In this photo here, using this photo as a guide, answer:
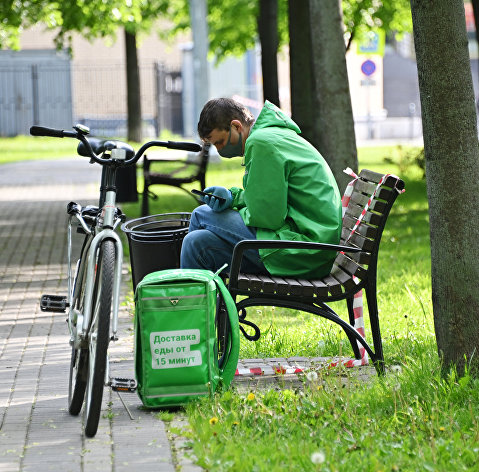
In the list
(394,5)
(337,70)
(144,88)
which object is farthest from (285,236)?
(144,88)

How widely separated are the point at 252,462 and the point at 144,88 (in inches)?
1710

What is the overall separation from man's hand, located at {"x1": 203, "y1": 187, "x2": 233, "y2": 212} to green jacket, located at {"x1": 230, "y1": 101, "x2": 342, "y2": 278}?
10 cm

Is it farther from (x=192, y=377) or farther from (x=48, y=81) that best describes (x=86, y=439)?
(x=48, y=81)

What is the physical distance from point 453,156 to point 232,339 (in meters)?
1.30

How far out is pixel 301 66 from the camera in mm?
14172

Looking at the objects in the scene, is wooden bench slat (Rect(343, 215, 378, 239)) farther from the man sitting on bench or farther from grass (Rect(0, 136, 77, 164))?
grass (Rect(0, 136, 77, 164))

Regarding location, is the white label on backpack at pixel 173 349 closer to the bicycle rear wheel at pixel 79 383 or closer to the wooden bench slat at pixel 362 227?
the bicycle rear wheel at pixel 79 383

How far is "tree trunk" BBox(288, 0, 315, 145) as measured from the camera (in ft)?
45.3

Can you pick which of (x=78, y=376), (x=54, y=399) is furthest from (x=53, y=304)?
(x=78, y=376)

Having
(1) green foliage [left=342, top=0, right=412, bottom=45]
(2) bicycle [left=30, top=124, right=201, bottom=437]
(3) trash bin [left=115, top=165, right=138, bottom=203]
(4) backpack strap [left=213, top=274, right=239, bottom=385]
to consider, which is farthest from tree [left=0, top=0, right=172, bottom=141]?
(4) backpack strap [left=213, top=274, right=239, bottom=385]

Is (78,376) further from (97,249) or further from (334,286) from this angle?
(334,286)

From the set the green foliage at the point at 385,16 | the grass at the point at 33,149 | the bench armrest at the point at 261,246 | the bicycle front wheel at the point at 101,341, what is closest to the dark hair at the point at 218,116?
the bench armrest at the point at 261,246

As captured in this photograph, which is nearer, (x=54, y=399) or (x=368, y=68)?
(x=54, y=399)

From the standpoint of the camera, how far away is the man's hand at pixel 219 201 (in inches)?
213
